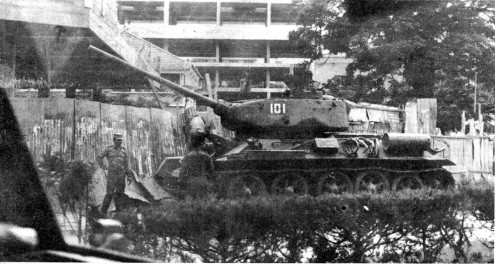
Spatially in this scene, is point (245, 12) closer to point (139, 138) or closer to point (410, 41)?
point (410, 41)

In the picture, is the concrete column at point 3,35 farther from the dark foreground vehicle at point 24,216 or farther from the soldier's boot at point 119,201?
the dark foreground vehicle at point 24,216

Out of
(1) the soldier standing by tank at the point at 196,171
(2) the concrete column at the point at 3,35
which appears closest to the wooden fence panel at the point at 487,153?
(1) the soldier standing by tank at the point at 196,171

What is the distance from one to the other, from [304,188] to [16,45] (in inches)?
204

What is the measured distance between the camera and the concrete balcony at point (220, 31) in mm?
8164

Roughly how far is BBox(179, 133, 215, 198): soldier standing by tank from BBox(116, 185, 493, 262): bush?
5.52 ft

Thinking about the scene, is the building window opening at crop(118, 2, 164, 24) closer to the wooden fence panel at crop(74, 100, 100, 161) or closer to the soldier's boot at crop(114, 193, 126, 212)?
the wooden fence panel at crop(74, 100, 100, 161)

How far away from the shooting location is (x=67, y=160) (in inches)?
274

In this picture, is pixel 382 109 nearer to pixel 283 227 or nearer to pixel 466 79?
pixel 466 79

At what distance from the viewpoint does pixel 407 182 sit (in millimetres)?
10344

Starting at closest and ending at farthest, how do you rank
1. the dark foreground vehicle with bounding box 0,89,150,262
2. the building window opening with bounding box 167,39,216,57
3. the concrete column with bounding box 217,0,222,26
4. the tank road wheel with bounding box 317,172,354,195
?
1. the dark foreground vehicle with bounding box 0,89,150,262
2. the concrete column with bounding box 217,0,222,26
3. the building window opening with bounding box 167,39,216,57
4. the tank road wheel with bounding box 317,172,354,195

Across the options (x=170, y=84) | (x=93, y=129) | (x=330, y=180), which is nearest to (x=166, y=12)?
(x=170, y=84)

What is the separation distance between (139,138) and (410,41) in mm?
4533

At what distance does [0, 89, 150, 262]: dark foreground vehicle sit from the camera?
353 cm

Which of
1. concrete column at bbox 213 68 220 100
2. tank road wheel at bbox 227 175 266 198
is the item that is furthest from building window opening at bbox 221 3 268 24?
tank road wheel at bbox 227 175 266 198
